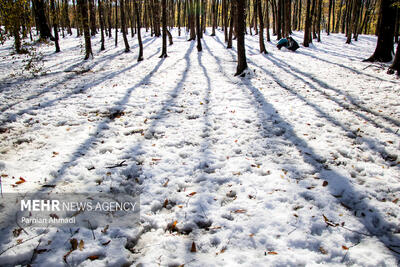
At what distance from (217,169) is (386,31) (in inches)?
482

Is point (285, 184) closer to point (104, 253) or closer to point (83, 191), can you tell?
point (104, 253)

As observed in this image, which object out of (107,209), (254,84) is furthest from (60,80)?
(107,209)

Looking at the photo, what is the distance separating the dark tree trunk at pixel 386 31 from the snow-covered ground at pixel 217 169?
154 inches

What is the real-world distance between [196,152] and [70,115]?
3834mm

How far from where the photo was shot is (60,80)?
32.9ft

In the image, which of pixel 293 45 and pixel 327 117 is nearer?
pixel 327 117

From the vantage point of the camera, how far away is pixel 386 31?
34.6 feet

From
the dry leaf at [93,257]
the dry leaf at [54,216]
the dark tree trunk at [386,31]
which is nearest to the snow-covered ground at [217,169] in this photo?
the dry leaf at [93,257]

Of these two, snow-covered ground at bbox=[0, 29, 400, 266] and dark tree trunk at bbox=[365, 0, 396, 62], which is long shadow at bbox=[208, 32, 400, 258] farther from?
dark tree trunk at bbox=[365, 0, 396, 62]

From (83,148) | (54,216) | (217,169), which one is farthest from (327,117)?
(54,216)

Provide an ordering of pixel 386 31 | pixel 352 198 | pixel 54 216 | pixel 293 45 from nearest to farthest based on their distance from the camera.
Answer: pixel 54 216
pixel 352 198
pixel 386 31
pixel 293 45

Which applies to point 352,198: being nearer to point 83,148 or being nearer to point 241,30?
point 83,148

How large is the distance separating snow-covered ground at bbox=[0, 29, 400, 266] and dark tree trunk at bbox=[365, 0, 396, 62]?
3908mm

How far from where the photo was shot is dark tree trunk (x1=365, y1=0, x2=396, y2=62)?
33.1ft
